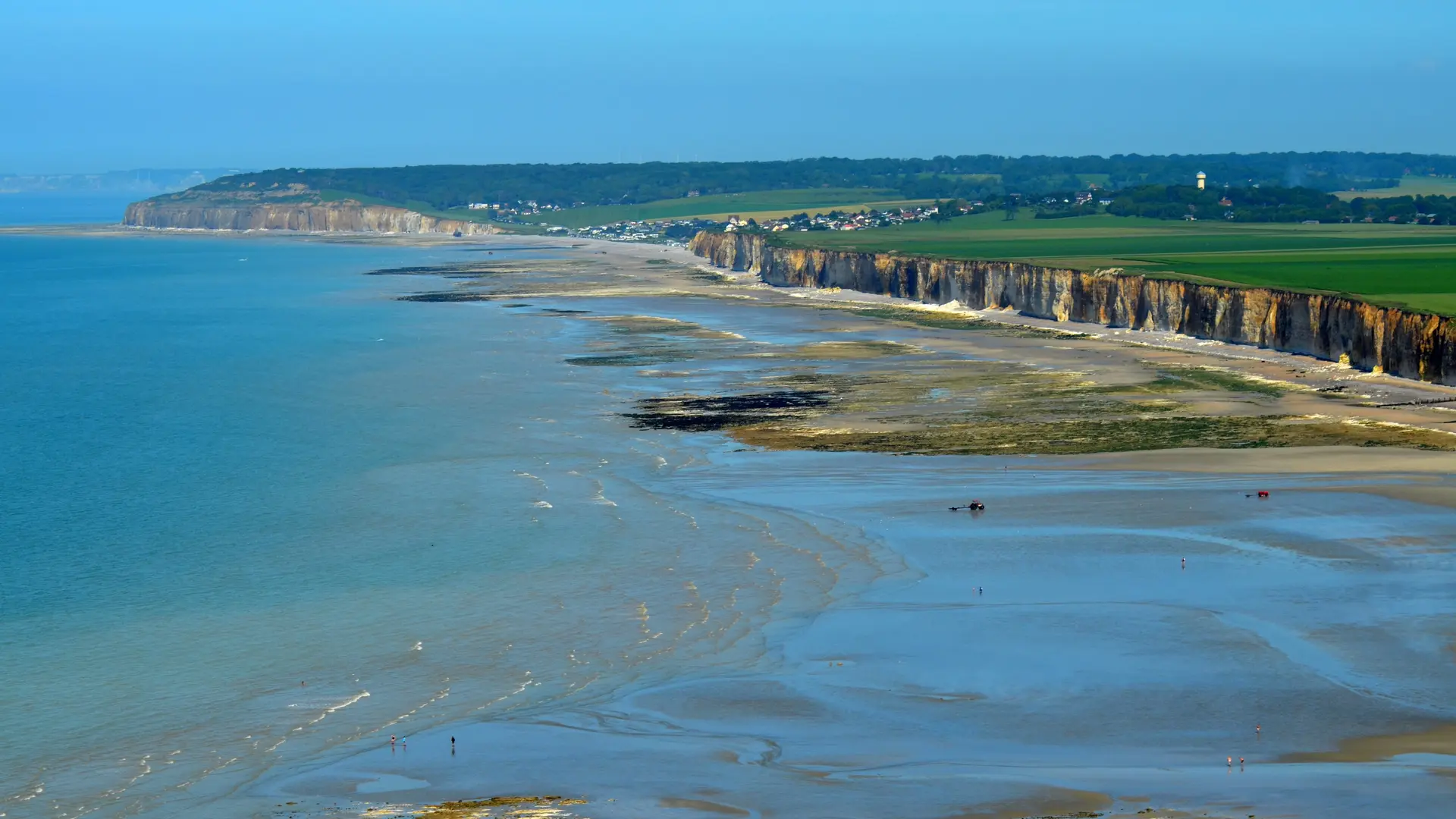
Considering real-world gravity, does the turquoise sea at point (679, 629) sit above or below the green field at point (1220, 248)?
below

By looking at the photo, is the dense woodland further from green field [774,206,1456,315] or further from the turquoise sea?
the turquoise sea

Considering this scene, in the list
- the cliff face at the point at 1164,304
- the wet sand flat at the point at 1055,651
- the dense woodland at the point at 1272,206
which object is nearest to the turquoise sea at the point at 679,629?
the wet sand flat at the point at 1055,651

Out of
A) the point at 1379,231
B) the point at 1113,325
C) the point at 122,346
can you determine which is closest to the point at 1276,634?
the point at 1113,325

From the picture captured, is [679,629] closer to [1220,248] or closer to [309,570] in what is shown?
[309,570]

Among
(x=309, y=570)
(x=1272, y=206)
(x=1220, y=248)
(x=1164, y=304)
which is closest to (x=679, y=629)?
(x=309, y=570)

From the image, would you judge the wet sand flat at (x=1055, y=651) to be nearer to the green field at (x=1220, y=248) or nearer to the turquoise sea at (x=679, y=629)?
the turquoise sea at (x=679, y=629)

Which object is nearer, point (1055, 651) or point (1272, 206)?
point (1055, 651)
